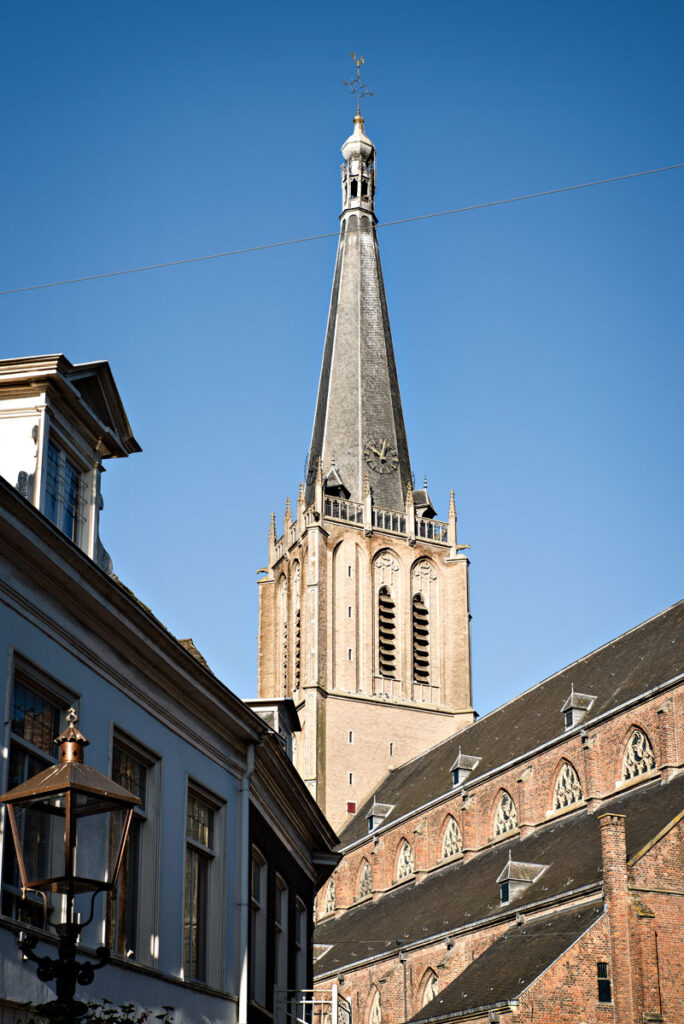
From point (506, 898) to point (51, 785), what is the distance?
31.7m

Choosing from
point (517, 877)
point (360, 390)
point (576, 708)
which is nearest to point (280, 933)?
point (517, 877)

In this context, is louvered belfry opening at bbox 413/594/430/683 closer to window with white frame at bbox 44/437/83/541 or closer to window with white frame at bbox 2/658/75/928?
window with white frame at bbox 44/437/83/541

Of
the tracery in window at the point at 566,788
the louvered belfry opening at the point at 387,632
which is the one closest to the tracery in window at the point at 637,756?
the tracery in window at the point at 566,788

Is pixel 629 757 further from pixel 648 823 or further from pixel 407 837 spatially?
pixel 407 837

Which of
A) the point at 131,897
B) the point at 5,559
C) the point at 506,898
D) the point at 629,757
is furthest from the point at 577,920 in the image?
the point at 5,559

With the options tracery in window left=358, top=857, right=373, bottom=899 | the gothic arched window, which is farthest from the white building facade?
the gothic arched window

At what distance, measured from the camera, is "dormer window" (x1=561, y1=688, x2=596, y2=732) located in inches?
1645

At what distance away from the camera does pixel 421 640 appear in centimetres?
6172

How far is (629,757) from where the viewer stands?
38.2 metres

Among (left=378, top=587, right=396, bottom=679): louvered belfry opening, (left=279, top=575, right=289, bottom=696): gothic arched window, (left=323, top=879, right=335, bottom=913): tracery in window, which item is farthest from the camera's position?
(left=279, top=575, right=289, bottom=696): gothic arched window

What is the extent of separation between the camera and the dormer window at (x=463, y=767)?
48125 mm

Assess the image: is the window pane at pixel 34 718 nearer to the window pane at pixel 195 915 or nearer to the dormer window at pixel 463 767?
the window pane at pixel 195 915

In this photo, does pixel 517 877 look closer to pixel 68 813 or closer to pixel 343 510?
pixel 343 510

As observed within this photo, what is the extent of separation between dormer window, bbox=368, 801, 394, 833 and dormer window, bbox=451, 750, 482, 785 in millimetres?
5650
